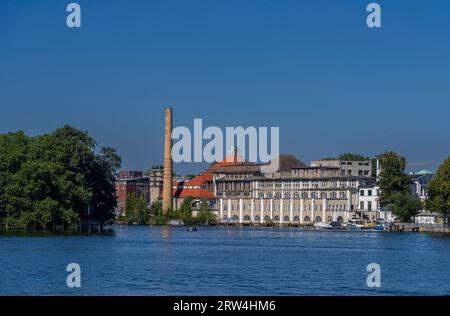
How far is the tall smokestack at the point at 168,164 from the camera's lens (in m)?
153

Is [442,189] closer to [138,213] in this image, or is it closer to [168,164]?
[168,164]

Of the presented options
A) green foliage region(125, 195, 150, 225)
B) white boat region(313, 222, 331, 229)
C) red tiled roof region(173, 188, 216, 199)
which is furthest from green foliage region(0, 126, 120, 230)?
red tiled roof region(173, 188, 216, 199)

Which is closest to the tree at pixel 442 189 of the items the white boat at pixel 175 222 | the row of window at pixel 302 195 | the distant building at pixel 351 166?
the row of window at pixel 302 195

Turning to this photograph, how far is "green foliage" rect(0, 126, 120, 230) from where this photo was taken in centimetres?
7962

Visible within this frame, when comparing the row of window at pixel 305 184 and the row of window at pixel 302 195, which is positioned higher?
the row of window at pixel 305 184

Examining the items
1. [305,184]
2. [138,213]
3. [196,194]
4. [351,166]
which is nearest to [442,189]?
[305,184]

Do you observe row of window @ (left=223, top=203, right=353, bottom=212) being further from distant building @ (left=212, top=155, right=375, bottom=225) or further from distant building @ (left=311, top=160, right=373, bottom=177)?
distant building @ (left=311, top=160, right=373, bottom=177)

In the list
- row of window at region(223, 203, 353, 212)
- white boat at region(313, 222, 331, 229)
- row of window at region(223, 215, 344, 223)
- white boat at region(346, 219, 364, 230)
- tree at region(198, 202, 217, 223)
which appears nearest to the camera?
white boat at region(346, 219, 364, 230)

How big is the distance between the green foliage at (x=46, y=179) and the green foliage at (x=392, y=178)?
160ft

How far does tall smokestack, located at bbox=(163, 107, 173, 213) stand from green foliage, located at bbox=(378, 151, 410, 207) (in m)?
36.5

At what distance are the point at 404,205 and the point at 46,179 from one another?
6045cm

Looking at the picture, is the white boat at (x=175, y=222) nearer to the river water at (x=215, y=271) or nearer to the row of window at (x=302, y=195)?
the row of window at (x=302, y=195)
